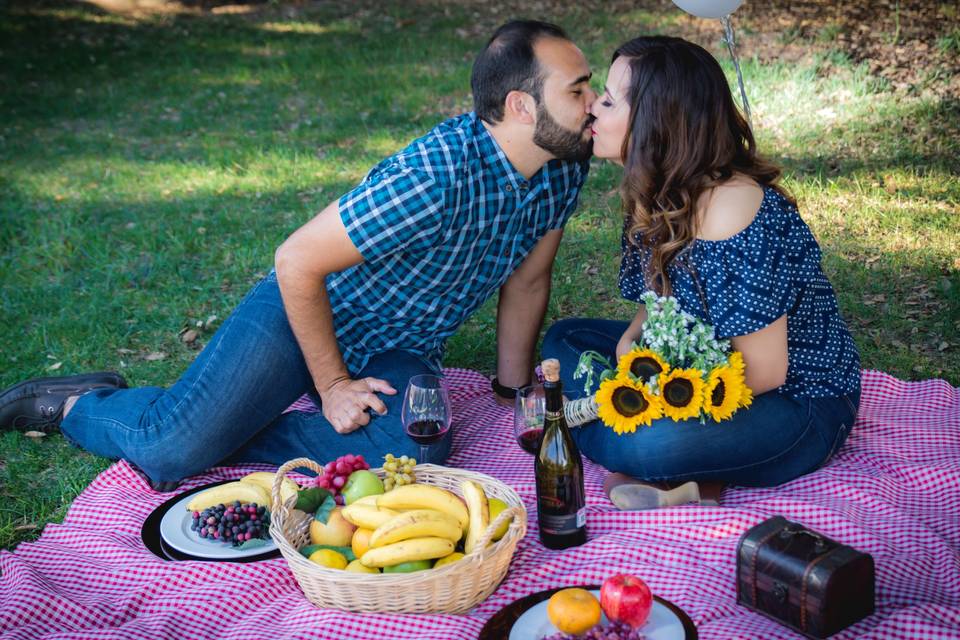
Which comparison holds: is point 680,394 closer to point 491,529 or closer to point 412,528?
point 491,529

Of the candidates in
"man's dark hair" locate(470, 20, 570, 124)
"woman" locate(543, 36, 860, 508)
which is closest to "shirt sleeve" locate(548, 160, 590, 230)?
"man's dark hair" locate(470, 20, 570, 124)

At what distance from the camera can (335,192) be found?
8133 millimetres

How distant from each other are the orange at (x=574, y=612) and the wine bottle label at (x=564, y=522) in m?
0.62

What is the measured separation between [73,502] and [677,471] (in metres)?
2.45

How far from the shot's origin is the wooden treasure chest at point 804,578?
8.93 ft

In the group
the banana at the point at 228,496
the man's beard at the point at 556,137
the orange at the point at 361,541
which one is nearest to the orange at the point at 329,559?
the orange at the point at 361,541

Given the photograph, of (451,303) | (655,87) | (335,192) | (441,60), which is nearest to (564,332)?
(451,303)

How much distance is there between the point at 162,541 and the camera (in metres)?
3.59

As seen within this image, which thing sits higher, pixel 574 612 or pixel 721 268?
pixel 721 268

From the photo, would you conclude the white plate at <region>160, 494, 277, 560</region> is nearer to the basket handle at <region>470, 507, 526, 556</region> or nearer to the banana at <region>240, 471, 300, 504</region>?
the banana at <region>240, 471, 300, 504</region>

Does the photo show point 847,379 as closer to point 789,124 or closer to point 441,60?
point 789,124

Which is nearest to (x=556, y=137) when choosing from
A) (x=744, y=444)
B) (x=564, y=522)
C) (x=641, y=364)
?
(x=641, y=364)

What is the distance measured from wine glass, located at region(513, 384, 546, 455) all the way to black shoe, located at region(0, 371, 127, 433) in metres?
2.27

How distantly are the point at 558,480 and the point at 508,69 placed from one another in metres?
1.74
